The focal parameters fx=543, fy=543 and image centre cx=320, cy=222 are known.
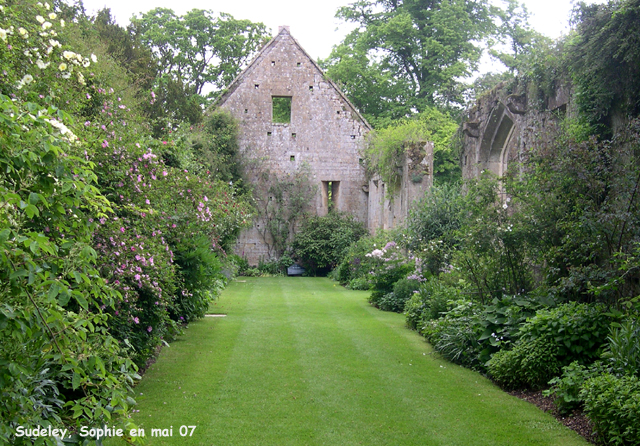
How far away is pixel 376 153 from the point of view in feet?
53.5

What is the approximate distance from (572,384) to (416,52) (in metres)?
21.2

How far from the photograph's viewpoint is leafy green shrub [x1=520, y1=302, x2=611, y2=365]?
479cm

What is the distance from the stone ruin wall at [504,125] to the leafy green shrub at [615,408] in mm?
3793

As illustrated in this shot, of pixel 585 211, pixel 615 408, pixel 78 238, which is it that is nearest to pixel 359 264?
pixel 585 211

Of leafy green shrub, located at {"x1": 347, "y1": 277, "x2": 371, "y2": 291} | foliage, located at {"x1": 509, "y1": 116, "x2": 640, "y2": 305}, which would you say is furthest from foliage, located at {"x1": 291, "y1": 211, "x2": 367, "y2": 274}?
foliage, located at {"x1": 509, "y1": 116, "x2": 640, "y2": 305}

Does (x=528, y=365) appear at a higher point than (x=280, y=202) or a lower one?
lower

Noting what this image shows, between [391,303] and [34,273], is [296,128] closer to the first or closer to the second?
[391,303]

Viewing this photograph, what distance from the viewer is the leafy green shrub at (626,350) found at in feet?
13.0

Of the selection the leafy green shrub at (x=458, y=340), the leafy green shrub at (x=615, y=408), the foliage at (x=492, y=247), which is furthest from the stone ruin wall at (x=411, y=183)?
the leafy green shrub at (x=615, y=408)

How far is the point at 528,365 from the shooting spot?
4.92 meters

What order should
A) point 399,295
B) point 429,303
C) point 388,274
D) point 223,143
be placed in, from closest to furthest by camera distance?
point 429,303, point 399,295, point 388,274, point 223,143

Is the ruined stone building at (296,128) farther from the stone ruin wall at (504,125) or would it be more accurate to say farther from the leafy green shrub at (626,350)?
the leafy green shrub at (626,350)

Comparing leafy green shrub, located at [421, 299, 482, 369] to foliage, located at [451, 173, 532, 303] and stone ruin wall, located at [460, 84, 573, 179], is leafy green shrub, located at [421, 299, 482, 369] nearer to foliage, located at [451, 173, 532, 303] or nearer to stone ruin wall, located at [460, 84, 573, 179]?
foliage, located at [451, 173, 532, 303]

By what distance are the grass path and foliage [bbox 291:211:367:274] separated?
9855 mm
